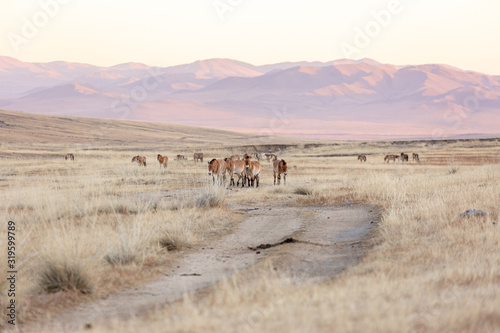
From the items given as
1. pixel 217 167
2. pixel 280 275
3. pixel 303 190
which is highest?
pixel 217 167

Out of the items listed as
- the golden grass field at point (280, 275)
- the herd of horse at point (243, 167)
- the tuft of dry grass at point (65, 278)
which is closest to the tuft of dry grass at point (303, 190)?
the herd of horse at point (243, 167)

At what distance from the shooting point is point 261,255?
364 inches

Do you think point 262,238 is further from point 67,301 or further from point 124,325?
point 124,325

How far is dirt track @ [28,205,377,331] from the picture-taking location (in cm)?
670

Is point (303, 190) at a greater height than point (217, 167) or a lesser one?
lesser

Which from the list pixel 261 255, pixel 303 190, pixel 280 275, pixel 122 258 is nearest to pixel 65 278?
pixel 122 258

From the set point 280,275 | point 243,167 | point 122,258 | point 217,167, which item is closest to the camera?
point 280,275

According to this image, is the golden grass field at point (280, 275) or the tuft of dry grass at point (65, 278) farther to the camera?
the tuft of dry grass at point (65, 278)

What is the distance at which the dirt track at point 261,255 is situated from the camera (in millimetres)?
6699

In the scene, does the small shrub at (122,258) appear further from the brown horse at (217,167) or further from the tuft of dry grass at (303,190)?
the brown horse at (217,167)

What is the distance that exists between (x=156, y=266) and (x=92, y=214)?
5196 mm

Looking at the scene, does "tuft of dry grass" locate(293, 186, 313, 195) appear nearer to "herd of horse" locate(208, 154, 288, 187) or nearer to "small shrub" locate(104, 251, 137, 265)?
"herd of horse" locate(208, 154, 288, 187)

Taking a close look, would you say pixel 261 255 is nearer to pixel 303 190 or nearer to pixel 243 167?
pixel 303 190

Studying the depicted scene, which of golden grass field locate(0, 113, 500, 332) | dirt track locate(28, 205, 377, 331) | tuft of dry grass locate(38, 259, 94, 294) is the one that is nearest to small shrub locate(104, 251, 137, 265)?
golden grass field locate(0, 113, 500, 332)
